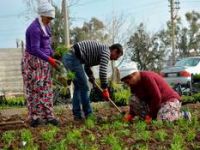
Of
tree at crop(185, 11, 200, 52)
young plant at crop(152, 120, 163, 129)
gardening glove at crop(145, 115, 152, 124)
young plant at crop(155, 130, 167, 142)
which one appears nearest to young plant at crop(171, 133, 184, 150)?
young plant at crop(155, 130, 167, 142)

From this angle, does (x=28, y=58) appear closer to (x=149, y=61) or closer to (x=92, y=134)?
(x=92, y=134)

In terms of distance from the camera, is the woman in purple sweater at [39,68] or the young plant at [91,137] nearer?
the young plant at [91,137]

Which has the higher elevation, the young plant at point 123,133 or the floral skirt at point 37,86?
the floral skirt at point 37,86

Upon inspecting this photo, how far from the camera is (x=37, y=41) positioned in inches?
290

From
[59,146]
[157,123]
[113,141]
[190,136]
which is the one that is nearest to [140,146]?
[113,141]

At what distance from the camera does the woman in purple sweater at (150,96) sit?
7004mm

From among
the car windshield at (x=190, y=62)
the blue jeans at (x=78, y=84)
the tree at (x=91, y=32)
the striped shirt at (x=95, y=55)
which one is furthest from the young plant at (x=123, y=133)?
the tree at (x=91, y=32)

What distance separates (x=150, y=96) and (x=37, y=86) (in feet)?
5.12

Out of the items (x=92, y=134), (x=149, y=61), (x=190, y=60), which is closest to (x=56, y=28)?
(x=190, y=60)

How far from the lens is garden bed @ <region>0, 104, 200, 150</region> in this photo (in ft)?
17.7

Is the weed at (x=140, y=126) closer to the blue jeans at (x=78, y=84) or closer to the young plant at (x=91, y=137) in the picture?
the young plant at (x=91, y=137)

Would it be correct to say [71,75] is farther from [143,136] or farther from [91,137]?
[143,136]

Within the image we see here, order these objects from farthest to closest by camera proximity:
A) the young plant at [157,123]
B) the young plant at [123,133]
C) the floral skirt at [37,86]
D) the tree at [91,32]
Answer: the tree at [91,32]
the floral skirt at [37,86]
the young plant at [157,123]
the young plant at [123,133]

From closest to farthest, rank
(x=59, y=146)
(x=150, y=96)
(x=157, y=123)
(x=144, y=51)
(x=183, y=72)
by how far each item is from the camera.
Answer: (x=59, y=146)
(x=157, y=123)
(x=150, y=96)
(x=183, y=72)
(x=144, y=51)
